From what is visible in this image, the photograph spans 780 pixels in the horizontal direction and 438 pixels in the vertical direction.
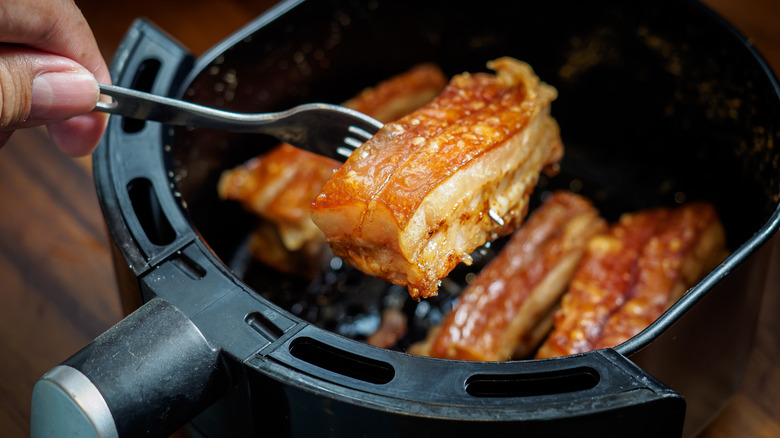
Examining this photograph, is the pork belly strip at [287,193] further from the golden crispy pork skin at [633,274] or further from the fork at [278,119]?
the golden crispy pork skin at [633,274]

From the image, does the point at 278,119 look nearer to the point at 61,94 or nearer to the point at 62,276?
the point at 61,94

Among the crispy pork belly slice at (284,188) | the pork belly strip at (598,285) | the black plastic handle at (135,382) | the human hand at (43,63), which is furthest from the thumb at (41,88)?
the pork belly strip at (598,285)

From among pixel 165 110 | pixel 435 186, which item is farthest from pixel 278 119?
pixel 435 186

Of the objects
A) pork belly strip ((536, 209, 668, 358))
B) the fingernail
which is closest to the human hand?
the fingernail

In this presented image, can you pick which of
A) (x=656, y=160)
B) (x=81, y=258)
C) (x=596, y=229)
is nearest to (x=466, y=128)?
(x=596, y=229)

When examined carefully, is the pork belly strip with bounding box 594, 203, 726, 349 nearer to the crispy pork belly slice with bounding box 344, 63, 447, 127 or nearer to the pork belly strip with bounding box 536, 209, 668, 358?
the pork belly strip with bounding box 536, 209, 668, 358

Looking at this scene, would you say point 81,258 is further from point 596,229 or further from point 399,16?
point 596,229
